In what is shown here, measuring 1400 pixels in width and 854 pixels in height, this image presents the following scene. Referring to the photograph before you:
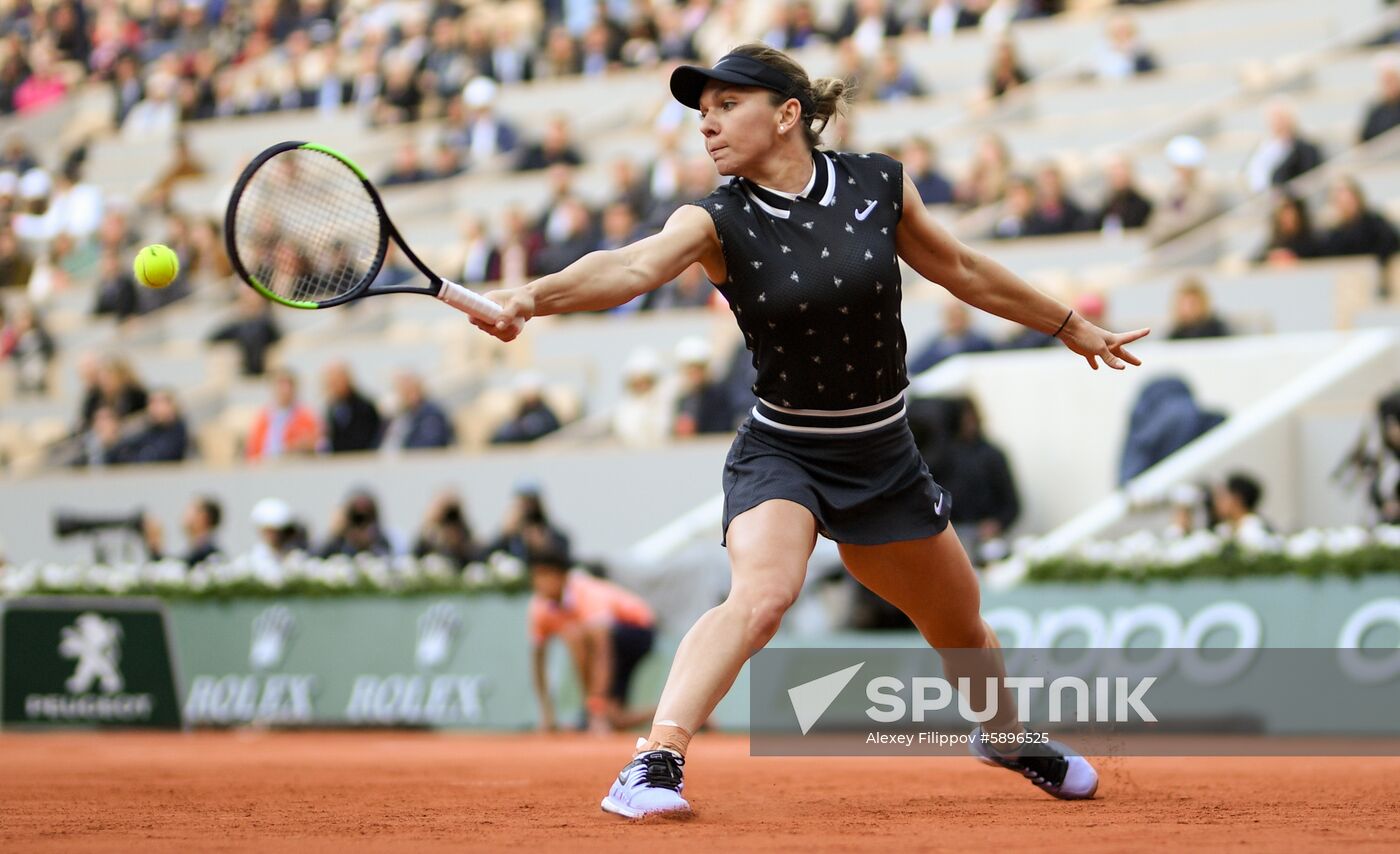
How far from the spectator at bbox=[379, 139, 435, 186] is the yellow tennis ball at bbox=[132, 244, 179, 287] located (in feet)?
52.9

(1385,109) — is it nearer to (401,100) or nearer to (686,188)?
(686,188)

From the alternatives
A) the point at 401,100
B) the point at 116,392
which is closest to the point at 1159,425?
the point at 116,392

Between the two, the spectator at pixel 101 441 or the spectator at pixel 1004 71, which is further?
the spectator at pixel 1004 71

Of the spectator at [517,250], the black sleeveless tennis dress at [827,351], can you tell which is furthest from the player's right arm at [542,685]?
the black sleeveless tennis dress at [827,351]

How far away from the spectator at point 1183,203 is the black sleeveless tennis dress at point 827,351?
34.6 ft

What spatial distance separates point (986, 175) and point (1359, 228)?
374 cm

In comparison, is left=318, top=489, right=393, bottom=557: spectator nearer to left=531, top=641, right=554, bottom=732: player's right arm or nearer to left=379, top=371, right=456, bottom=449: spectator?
left=379, top=371, right=456, bottom=449: spectator

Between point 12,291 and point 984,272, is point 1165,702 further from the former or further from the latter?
point 12,291

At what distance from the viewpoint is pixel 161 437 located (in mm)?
18734

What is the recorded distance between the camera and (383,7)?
27469mm

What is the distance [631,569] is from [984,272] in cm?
809

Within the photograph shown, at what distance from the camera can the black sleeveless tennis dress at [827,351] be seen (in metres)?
6.02

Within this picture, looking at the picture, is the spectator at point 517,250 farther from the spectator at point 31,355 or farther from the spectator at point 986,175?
the spectator at point 31,355

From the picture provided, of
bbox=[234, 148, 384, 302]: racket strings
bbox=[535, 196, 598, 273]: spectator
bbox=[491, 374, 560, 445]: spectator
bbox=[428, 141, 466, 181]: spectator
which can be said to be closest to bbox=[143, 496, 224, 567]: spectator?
bbox=[491, 374, 560, 445]: spectator
